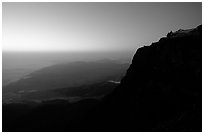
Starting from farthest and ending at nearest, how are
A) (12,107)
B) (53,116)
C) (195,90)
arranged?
(12,107), (53,116), (195,90)

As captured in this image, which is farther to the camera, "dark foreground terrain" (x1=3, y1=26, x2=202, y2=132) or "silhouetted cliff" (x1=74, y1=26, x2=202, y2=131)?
"silhouetted cliff" (x1=74, y1=26, x2=202, y2=131)

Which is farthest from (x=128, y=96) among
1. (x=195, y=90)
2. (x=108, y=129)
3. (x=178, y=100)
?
(x=195, y=90)

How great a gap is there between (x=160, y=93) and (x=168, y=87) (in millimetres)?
1777

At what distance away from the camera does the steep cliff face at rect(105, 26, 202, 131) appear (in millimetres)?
33094

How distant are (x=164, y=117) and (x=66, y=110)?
4142 cm

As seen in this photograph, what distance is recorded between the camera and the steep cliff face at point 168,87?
3309 centimetres

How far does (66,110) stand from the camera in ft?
226

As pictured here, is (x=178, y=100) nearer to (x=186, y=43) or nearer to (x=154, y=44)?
(x=186, y=43)

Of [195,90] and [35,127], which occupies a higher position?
[195,90]

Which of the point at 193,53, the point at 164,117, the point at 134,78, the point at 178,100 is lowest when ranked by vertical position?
the point at 164,117

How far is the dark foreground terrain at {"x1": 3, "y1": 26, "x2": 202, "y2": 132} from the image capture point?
32.7m

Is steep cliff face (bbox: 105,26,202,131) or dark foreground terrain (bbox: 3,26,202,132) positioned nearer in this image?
dark foreground terrain (bbox: 3,26,202,132)

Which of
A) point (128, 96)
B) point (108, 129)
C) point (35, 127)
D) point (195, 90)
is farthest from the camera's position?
point (35, 127)

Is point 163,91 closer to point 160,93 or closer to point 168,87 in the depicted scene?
point 160,93
